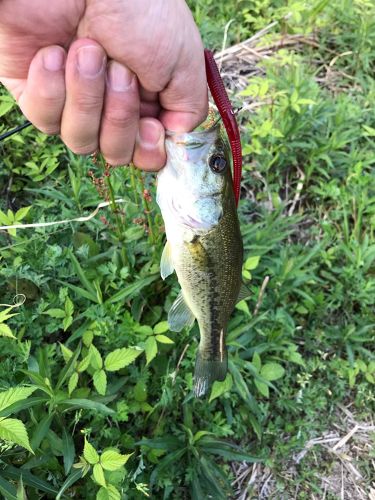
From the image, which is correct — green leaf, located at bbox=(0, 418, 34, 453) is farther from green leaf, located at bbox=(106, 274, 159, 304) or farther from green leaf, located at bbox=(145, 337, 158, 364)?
green leaf, located at bbox=(106, 274, 159, 304)

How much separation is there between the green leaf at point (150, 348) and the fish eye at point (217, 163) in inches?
40.0

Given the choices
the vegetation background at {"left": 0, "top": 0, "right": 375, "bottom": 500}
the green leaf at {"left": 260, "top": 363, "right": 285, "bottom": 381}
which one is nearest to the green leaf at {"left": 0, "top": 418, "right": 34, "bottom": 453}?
the vegetation background at {"left": 0, "top": 0, "right": 375, "bottom": 500}

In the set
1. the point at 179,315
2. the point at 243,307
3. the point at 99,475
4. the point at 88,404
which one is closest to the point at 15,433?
the point at 99,475

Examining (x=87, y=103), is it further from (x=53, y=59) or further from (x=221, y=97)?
(x=221, y=97)

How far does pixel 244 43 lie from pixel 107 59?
3344 mm

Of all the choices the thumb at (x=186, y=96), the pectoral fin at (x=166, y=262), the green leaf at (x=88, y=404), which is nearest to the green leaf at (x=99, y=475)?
the green leaf at (x=88, y=404)

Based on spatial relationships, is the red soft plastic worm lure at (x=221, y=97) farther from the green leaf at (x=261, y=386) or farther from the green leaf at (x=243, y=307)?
the green leaf at (x=261, y=386)

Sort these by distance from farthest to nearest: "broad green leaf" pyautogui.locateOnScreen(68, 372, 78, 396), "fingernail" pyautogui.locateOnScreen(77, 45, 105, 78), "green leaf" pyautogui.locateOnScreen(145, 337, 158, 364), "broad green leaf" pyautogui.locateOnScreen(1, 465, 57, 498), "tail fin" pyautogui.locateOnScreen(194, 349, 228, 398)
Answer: "green leaf" pyautogui.locateOnScreen(145, 337, 158, 364), "tail fin" pyautogui.locateOnScreen(194, 349, 228, 398), "broad green leaf" pyautogui.locateOnScreen(68, 372, 78, 396), "broad green leaf" pyautogui.locateOnScreen(1, 465, 57, 498), "fingernail" pyautogui.locateOnScreen(77, 45, 105, 78)

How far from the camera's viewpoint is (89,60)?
1.22 m

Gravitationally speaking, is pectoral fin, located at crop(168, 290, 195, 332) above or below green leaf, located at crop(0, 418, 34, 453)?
below

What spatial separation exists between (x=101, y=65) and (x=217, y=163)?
1.63 feet

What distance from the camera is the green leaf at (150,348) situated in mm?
2133

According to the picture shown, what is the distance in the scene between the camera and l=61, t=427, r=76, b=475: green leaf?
1.83 metres

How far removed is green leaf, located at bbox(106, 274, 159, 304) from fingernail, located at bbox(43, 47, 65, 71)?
4.24 ft
